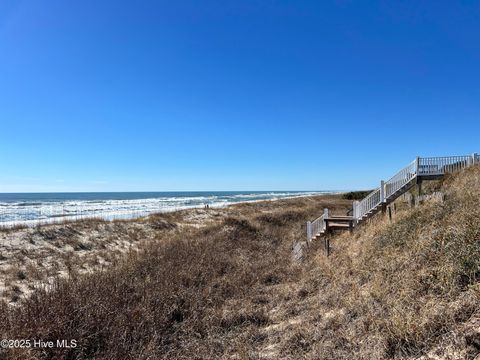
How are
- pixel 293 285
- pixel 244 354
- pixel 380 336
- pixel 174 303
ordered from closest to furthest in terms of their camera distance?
1. pixel 380 336
2. pixel 244 354
3. pixel 174 303
4. pixel 293 285

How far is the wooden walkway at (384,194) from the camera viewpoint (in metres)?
14.5

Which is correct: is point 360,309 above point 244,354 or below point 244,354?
above

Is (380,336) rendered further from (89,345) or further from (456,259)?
(89,345)

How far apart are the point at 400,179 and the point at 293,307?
10.3m

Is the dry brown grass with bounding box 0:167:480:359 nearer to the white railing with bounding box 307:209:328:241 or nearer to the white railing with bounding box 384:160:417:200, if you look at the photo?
the white railing with bounding box 384:160:417:200

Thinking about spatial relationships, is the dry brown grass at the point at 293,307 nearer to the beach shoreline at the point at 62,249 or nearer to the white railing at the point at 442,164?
the beach shoreline at the point at 62,249

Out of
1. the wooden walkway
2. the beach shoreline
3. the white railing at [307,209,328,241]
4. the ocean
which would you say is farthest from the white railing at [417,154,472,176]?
the ocean

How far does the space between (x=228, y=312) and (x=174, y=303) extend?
4.16 ft

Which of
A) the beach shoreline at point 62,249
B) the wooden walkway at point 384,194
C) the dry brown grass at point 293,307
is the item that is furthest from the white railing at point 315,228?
the beach shoreline at point 62,249

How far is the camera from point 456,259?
557 cm

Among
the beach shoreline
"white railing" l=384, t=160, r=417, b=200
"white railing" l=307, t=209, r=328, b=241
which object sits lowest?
the beach shoreline

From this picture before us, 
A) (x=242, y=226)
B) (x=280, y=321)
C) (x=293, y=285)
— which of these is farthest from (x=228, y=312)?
(x=242, y=226)

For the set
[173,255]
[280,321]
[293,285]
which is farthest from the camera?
[173,255]

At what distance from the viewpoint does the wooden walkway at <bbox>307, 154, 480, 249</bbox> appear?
14453 millimetres
